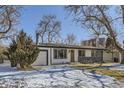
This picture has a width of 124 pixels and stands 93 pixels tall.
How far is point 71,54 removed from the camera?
21562mm

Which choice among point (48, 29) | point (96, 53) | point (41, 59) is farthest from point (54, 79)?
point (96, 53)

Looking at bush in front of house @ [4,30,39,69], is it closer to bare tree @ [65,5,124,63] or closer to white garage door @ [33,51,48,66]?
white garage door @ [33,51,48,66]

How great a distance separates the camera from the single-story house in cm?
1934

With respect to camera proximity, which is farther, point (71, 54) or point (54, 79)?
point (71, 54)

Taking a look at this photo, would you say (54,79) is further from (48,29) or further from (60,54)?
(60,54)

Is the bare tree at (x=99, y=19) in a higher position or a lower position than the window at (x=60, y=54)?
higher

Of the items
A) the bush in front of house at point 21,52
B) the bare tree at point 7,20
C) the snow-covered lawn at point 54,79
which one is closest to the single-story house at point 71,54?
the bush in front of house at point 21,52

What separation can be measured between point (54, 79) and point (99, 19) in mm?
5404

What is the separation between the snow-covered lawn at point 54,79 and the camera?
13023mm

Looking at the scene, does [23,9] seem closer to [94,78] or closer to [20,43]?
→ [20,43]

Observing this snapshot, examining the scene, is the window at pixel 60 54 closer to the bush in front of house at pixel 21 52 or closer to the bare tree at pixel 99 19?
the bare tree at pixel 99 19

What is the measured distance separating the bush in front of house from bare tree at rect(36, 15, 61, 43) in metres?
1.02

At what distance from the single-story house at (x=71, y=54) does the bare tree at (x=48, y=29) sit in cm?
59
